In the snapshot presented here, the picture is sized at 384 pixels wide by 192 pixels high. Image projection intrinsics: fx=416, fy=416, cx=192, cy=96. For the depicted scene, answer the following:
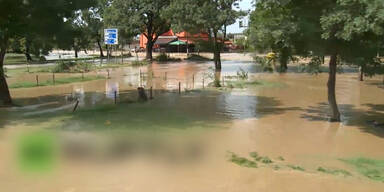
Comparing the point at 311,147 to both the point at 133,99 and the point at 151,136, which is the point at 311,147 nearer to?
the point at 151,136

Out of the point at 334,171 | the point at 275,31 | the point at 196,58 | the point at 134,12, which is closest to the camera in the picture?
the point at 334,171

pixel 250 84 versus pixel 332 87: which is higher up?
pixel 332 87

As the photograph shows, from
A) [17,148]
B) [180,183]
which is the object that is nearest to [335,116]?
[180,183]

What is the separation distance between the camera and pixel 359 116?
1836cm

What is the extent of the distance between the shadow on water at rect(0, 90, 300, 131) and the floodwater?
4 cm

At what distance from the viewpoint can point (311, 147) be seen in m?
13.0

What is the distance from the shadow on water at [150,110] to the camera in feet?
52.0

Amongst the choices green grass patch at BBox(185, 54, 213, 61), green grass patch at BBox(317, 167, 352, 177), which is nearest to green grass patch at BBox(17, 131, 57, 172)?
green grass patch at BBox(317, 167, 352, 177)

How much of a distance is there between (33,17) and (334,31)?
12797mm

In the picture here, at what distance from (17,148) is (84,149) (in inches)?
75.9

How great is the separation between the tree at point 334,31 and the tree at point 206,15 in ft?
77.5

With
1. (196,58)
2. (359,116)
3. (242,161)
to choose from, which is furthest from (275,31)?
(196,58)

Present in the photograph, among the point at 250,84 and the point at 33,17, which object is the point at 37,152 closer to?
the point at 33,17

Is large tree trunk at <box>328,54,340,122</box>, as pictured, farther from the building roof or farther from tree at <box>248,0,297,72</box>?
the building roof
